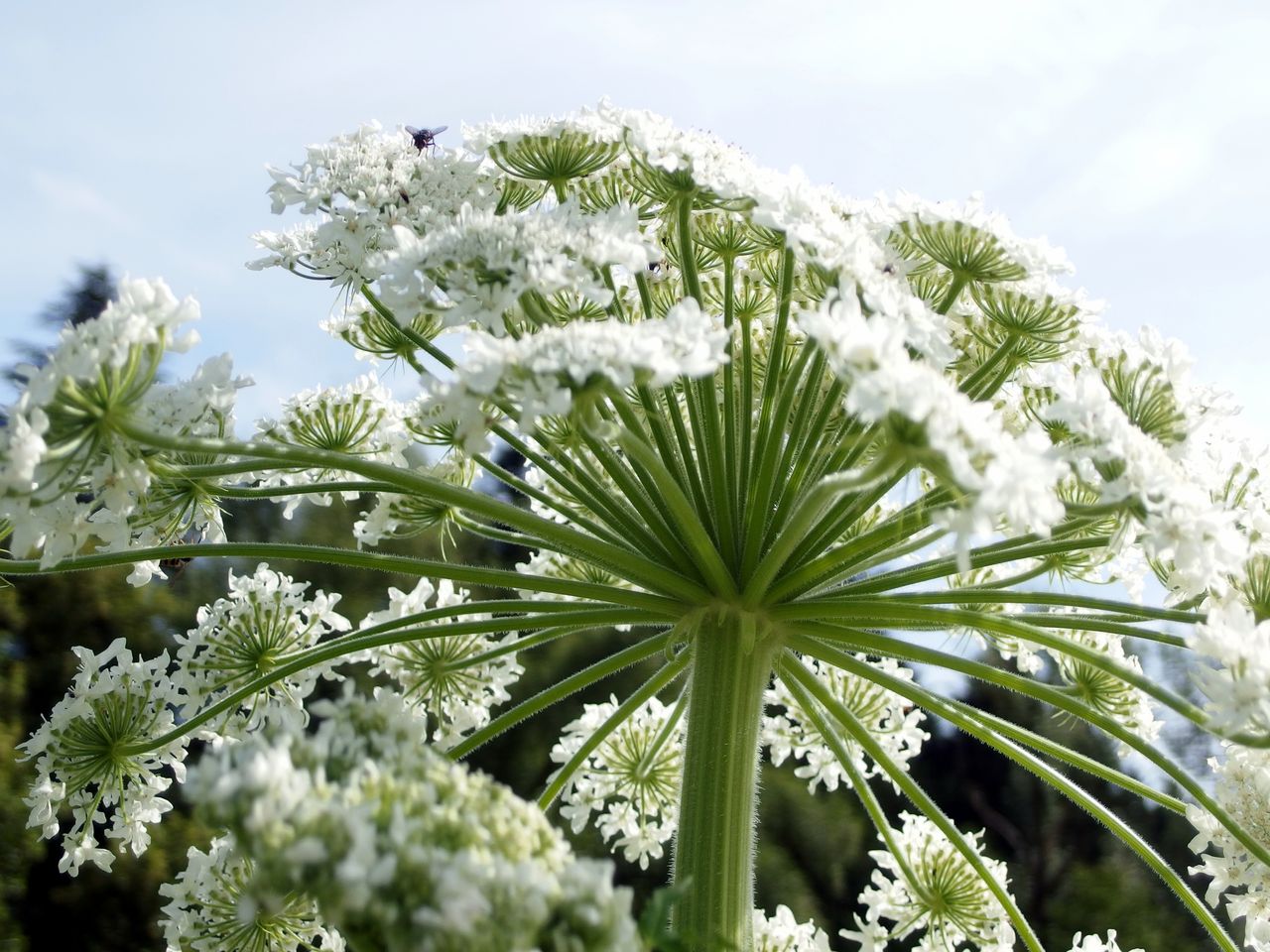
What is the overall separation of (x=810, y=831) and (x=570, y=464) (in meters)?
24.3

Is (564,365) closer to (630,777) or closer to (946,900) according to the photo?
(630,777)

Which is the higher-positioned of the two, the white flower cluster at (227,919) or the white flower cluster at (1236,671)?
the white flower cluster at (1236,671)

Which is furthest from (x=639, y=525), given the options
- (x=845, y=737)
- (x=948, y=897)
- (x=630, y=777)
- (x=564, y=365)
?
(x=948, y=897)

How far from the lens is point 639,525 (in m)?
4.73

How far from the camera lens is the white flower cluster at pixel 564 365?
339 cm

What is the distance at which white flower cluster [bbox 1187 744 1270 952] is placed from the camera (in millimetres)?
4508

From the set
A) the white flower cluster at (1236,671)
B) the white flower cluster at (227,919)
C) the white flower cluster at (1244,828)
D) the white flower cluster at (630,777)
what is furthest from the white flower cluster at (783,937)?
the white flower cluster at (1236,671)

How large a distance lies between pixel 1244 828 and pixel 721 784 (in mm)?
1841

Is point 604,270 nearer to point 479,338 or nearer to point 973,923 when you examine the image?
point 479,338

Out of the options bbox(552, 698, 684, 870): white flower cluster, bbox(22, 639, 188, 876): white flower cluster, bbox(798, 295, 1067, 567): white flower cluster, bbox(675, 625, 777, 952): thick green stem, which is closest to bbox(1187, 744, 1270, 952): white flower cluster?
bbox(675, 625, 777, 952): thick green stem

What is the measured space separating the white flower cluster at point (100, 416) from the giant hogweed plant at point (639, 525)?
0.05 feet

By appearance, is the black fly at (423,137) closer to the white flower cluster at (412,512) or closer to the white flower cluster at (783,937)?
the white flower cluster at (412,512)

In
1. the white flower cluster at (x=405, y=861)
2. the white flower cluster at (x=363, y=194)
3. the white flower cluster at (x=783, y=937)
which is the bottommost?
the white flower cluster at (x=405, y=861)

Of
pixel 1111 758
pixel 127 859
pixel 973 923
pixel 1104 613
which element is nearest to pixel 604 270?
pixel 1104 613
